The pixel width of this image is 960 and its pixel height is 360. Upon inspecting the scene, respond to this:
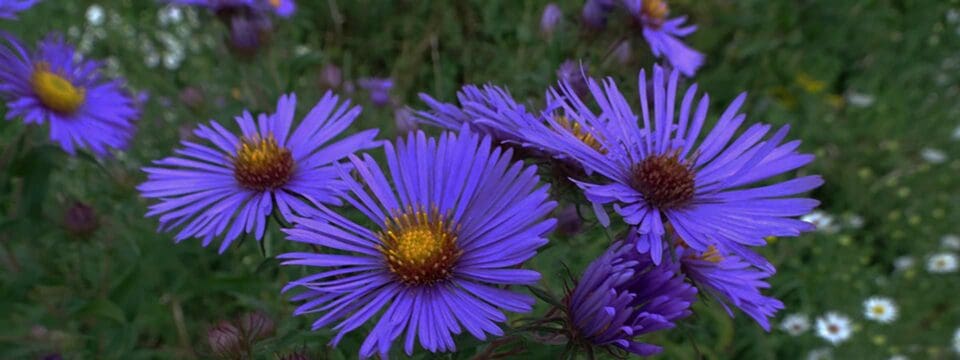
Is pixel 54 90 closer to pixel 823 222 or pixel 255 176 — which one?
pixel 255 176

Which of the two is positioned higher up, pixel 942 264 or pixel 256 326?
pixel 942 264

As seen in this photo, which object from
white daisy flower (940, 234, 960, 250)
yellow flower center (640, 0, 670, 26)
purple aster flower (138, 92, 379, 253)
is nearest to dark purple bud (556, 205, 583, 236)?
purple aster flower (138, 92, 379, 253)

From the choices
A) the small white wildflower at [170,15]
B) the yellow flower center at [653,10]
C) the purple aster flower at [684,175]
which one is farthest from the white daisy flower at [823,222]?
the small white wildflower at [170,15]

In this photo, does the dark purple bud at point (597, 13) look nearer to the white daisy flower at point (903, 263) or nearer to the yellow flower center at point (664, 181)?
the yellow flower center at point (664, 181)

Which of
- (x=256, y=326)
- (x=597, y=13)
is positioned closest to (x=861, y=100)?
(x=597, y=13)

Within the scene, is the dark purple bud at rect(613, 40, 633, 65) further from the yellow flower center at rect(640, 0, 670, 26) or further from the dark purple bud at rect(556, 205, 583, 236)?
the dark purple bud at rect(556, 205, 583, 236)
